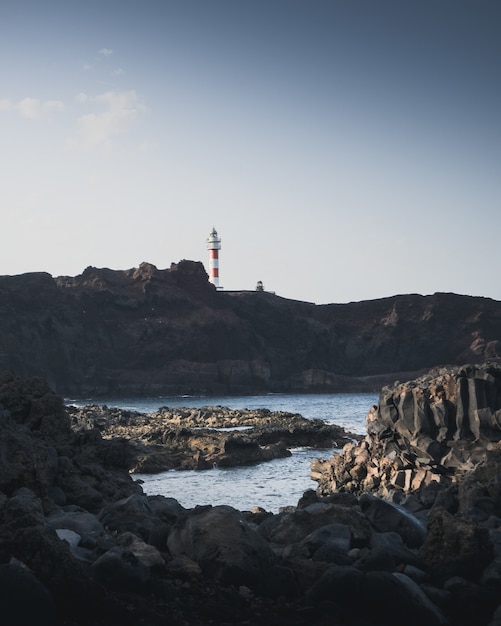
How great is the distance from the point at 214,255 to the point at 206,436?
96.0 m

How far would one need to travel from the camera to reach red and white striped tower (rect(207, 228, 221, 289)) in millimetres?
127625

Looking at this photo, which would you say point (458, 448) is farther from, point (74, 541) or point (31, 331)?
point (31, 331)

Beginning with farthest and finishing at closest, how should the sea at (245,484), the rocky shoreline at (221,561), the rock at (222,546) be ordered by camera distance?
the sea at (245,484)
the rock at (222,546)
the rocky shoreline at (221,561)

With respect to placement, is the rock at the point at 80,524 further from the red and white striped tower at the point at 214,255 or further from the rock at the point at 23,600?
the red and white striped tower at the point at 214,255

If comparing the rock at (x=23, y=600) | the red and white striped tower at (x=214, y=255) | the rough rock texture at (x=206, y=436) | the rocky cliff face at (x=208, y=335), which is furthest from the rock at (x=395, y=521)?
the red and white striped tower at (x=214, y=255)

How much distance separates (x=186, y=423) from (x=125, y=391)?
57.6 meters

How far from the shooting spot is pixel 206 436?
3862 centimetres

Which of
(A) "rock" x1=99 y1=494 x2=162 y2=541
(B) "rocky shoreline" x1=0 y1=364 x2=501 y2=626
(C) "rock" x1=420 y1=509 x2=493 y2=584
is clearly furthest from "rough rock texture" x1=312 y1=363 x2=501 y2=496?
(C) "rock" x1=420 y1=509 x2=493 y2=584

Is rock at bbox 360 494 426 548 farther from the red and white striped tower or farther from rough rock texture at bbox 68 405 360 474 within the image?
the red and white striped tower

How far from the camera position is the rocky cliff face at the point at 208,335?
108062 mm

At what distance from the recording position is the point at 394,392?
84.9ft

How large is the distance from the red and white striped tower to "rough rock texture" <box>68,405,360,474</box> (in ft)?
227

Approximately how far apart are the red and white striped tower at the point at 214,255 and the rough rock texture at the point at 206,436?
69.3m

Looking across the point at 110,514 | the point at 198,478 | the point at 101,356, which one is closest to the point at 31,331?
the point at 101,356
